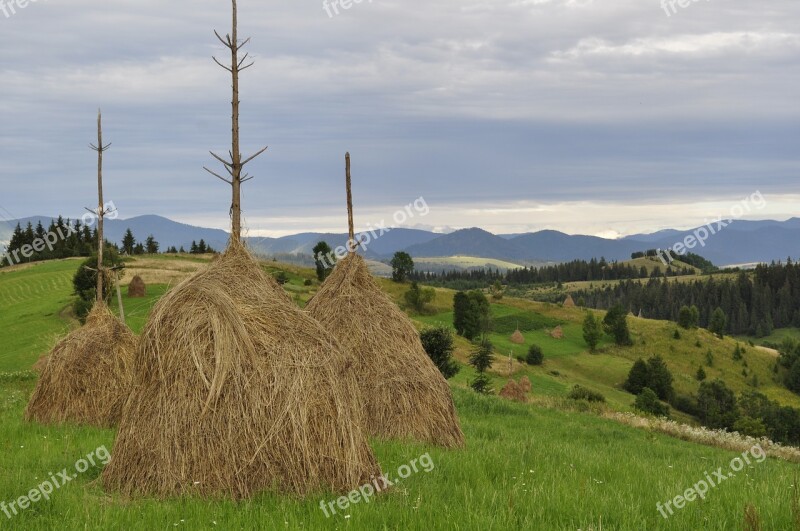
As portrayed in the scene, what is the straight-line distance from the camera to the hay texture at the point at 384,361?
14.8 metres

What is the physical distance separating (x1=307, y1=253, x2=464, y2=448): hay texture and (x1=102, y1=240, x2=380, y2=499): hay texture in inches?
173

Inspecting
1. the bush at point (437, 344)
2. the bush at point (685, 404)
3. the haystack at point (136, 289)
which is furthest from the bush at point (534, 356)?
the haystack at point (136, 289)

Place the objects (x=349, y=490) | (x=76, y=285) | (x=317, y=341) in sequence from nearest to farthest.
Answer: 1. (x=349, y=490)
2. (x=317, y=341)
3. (x=76, y=285)

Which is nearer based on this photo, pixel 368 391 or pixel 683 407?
pixel 368 391

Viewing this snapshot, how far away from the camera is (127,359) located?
17984mm

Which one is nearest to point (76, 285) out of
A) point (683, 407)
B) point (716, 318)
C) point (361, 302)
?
point (361, 302)

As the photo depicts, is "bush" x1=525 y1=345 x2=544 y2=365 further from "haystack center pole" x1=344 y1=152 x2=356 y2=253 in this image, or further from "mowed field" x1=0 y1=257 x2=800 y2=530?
"haystack center pole" x1=344 y1=152 x2=356 y2=253

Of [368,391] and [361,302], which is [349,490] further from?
[361,302]

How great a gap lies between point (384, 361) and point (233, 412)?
6.28 m

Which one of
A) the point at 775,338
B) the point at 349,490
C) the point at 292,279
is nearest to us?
the point at 349,490

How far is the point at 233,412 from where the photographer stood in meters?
9.41

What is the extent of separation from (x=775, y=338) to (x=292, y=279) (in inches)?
5547

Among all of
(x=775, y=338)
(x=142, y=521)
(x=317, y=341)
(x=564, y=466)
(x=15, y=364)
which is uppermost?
(x=317, y=341)

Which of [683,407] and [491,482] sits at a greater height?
[491,482]
